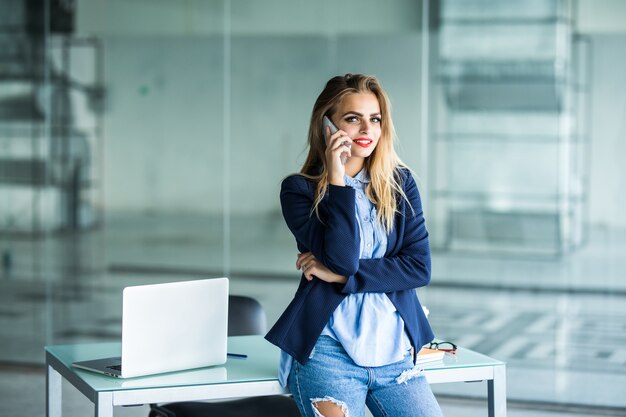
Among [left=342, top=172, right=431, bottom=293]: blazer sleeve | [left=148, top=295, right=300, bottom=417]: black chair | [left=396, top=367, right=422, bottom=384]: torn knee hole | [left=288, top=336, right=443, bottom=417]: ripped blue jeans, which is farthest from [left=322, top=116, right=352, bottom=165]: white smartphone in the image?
[left=148, top=295, right=300, bottom=417]: black chair

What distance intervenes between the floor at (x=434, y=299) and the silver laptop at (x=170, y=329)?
2.45 metres

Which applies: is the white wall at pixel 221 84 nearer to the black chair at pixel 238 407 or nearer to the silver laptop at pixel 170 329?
the black chair at pixel 238 407

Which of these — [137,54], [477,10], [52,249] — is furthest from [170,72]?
[477,10]

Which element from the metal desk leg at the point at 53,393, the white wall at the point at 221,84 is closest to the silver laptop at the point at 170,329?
the metal desk leg at the point at 53,393

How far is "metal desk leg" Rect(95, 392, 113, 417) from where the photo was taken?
9.37 feet

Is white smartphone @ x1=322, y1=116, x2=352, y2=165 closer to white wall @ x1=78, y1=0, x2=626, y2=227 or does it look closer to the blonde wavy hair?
the blonde wavy hair

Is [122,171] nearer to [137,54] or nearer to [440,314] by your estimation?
[137,54]

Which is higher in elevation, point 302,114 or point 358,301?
point 302,114

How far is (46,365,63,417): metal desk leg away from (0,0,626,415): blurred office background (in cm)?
219

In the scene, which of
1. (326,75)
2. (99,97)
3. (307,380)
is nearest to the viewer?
(307,380)

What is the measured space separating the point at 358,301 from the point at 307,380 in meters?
0.26

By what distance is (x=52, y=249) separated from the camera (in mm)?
6867

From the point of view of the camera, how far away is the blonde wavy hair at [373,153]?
9.89ft

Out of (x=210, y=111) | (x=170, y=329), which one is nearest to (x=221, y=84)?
(x=210, y=111)
